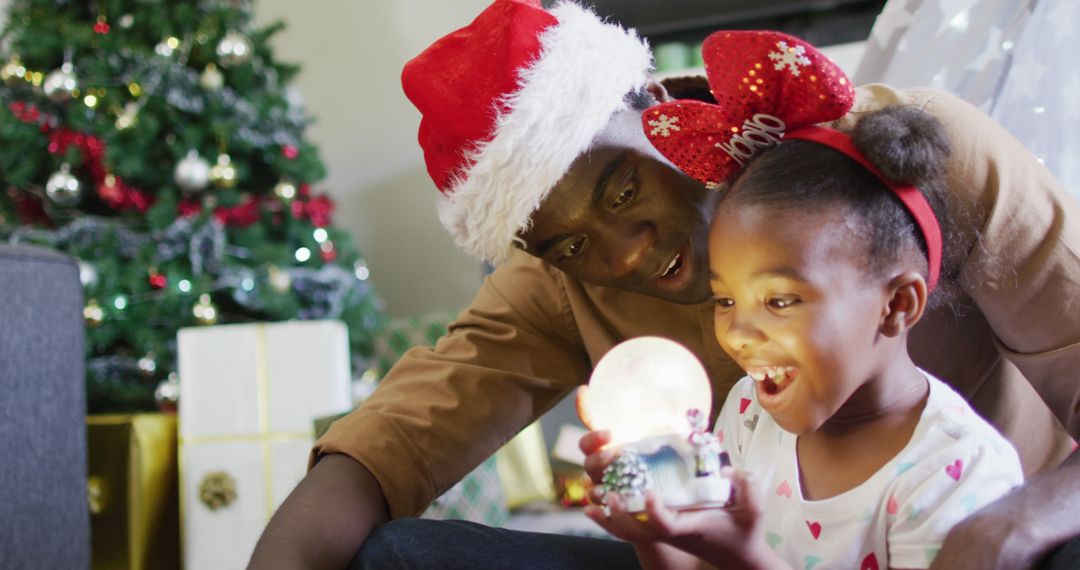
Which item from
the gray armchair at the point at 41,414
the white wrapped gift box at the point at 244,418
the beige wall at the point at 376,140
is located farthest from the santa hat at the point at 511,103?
the beige wall at the point at 376,140

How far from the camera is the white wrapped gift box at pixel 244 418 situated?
2.45 meters

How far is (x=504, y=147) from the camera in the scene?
3.84 feet

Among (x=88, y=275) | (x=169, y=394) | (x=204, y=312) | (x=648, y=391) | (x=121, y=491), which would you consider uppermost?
(x=648, y=391)

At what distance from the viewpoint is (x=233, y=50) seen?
2.88 metres

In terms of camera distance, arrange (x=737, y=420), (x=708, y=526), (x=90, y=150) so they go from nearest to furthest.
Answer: (x=708, y=526) → (x=737, y=420) → (x=90, y=150)

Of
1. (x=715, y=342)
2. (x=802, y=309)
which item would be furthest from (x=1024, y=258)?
(x=715, y=342)

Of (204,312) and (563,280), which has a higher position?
(563,280)

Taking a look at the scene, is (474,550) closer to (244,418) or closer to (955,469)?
(955,469)

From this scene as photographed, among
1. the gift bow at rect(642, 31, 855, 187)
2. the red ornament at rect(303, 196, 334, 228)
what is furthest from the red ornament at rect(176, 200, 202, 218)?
the gift bow at rect(642, 31, 855, 187)

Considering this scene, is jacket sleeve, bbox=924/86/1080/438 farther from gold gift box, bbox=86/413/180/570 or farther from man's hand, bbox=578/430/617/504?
gold gift box, bbox=86/413/180/570

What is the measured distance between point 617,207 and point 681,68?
85.0 inches

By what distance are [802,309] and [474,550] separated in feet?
1.32

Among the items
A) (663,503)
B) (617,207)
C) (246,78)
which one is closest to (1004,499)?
(663,503)

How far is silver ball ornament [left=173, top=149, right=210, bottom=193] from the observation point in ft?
9.27
